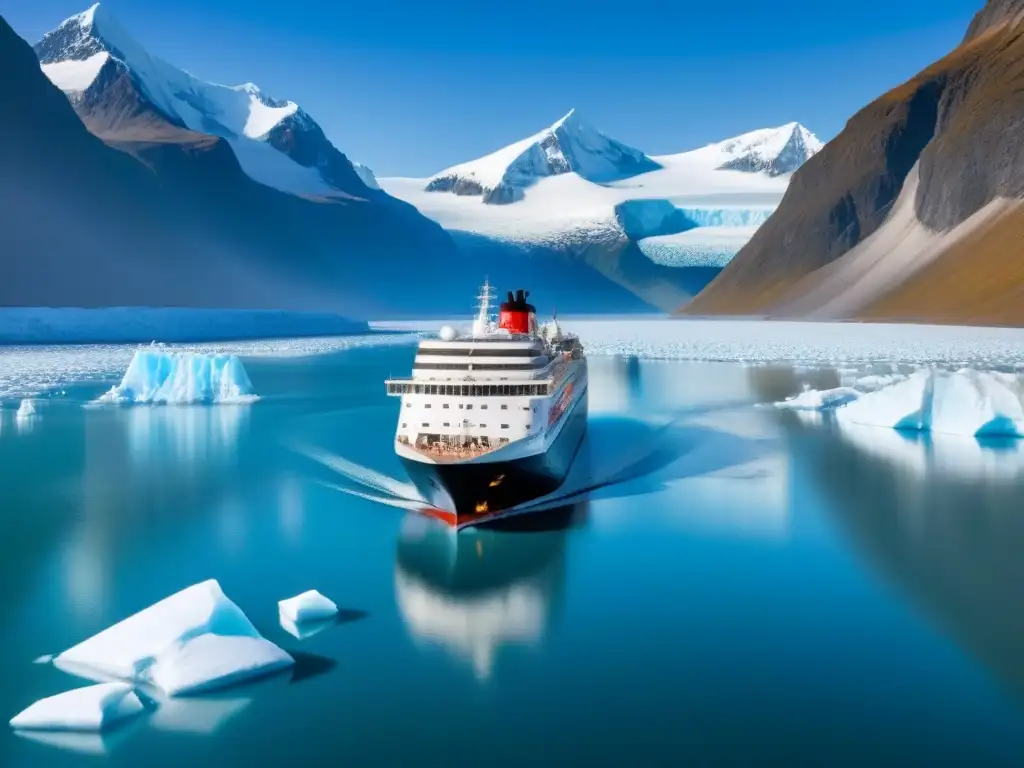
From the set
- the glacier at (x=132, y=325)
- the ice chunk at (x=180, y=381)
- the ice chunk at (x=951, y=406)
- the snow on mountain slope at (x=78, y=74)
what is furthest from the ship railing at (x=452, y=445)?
the snow on mountain slope at (x=78, y=74)

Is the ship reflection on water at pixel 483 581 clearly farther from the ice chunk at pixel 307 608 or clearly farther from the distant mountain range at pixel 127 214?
the distant mountain range at pixel 127 214

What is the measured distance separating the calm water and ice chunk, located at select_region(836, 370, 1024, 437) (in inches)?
76.8

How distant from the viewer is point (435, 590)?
1464 cm

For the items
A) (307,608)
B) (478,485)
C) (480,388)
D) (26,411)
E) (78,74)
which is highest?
(78,74)

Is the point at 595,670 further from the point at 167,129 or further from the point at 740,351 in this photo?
the point at 167,129

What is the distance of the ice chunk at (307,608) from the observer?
12875 millimetres

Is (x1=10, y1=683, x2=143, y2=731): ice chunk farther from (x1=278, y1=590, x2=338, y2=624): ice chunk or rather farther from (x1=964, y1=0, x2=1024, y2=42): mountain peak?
(x1=964, y1=0, x2=1024, y2=42): mountain peak

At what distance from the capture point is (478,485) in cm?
1848

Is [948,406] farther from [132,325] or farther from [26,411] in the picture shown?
[132,325]

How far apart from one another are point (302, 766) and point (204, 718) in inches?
55.7

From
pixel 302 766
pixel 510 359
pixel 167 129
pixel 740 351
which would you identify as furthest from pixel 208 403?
pixel 167 129

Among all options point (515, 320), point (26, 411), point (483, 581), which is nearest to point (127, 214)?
point (26, 411)

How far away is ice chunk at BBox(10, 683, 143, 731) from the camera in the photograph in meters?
9.91

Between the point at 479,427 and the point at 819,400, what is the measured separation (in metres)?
19.3
